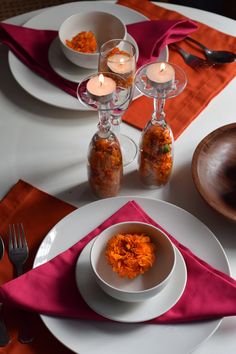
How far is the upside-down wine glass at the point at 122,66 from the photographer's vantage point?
37.8 inches

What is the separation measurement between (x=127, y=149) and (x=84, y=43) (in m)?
0.27

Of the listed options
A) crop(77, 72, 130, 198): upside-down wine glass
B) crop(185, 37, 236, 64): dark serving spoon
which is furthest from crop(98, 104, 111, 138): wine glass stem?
crop(185, 37, 236, 64): dark serving spoon

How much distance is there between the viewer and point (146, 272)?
2.63 feet

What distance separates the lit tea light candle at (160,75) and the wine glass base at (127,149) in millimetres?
191

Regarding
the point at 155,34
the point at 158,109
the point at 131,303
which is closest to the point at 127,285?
the point at 131,303

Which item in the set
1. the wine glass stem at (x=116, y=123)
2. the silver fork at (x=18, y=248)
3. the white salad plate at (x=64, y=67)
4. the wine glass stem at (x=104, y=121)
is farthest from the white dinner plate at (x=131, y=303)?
the white salad plate at (x=64, y=67)

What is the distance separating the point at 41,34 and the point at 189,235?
0.60m

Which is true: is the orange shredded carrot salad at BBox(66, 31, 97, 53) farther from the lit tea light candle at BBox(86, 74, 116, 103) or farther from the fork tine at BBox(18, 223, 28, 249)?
the fork tine at BBox(18, 223, 28, 249)

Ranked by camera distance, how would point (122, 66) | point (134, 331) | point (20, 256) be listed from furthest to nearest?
point (122, 66)
point (20, 256)
point (134, 331)

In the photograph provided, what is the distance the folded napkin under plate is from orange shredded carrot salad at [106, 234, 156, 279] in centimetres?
6

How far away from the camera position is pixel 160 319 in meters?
0.75

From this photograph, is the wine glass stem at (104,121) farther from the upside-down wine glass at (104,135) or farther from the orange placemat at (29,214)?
the orange placemat at (29,214)

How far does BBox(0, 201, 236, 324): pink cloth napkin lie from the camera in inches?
29.5

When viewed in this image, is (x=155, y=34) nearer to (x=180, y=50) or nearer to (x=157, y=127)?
(x=180, y=50)
